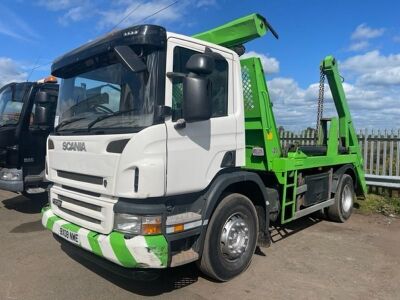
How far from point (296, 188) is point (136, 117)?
10.3ft

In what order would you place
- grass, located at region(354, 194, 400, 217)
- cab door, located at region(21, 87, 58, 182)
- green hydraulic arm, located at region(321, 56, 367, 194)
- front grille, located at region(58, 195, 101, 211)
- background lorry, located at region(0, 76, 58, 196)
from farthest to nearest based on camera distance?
1. grass, located at region(354, 194, 400, 217)
2. cab door, located at region(21, 87, 58, 182)
3. background lorry, located at region(0, 76, 58, 196)
4. green hydraulic arm, located at region(321, 56, 367, 194)
5. front grille, located at region(58, 195, 101, 211)

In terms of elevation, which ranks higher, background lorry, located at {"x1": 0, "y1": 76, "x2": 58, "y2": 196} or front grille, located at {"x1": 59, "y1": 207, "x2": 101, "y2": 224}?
background lorry, located at {"x1": 0, "y1": 76, "x2": 58, "y2": 196}

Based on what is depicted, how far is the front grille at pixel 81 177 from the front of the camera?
398cm

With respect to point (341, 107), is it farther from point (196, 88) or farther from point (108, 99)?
point (108, 99)

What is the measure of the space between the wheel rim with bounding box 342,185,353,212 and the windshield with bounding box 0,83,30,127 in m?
6.79

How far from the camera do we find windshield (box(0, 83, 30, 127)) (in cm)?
824

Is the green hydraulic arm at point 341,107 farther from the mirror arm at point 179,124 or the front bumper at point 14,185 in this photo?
A: the front bumper at point 14,185

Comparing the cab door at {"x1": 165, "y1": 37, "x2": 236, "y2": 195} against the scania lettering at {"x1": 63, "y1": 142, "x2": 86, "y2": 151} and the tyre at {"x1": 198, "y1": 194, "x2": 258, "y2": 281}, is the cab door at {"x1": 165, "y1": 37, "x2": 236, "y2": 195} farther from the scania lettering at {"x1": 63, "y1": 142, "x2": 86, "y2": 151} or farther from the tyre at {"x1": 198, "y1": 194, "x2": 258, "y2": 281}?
the scania lettering at {"x1": 63, "y1": 142, "x2": 86, "y2": 151}

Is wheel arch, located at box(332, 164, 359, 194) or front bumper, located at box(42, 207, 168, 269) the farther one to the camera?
wheel arch, located at box(332, 164, 359, 194)

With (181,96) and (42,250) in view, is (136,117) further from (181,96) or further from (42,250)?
(42,250)

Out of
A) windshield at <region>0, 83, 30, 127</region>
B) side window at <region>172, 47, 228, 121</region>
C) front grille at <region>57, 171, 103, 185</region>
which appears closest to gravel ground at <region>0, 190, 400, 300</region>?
front grille at <region>57, 171, 103, 185</region>

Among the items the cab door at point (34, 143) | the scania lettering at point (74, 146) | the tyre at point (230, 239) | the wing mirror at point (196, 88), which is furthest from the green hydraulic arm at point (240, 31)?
the cab door at point (34, 143)

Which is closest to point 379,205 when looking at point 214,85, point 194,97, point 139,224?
point 214,85

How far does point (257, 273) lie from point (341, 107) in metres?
4.54
